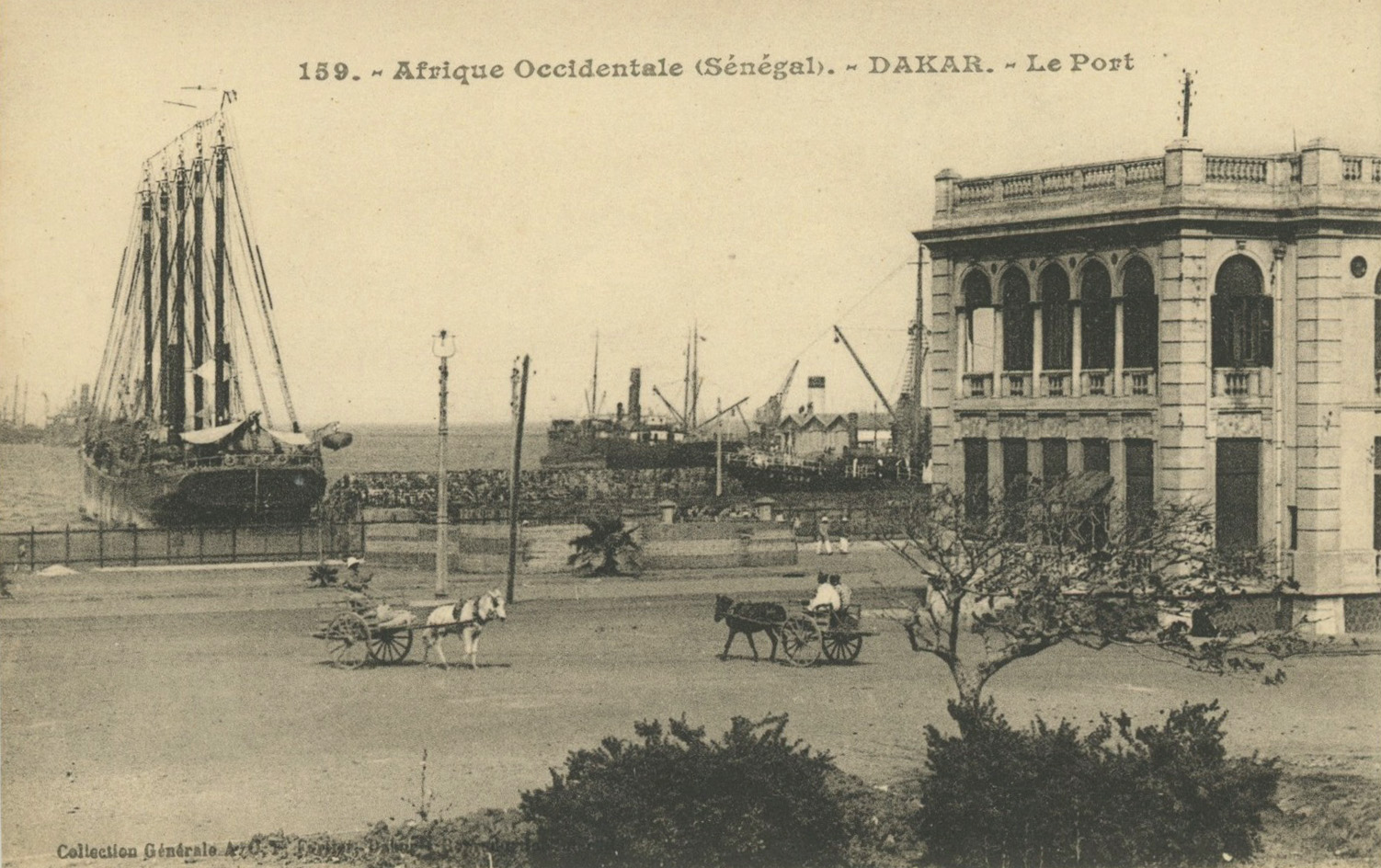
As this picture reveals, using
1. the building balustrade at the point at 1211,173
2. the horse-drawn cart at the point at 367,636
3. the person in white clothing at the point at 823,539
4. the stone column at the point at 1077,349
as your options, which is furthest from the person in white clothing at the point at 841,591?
the person in white clothing at the point at 823,539

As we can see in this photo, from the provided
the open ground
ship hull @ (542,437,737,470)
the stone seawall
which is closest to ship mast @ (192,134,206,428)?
the stone seawall

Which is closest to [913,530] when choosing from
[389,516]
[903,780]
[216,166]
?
[903,780]

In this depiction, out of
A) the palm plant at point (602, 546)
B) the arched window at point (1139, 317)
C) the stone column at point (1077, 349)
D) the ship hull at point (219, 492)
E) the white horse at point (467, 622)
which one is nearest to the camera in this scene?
the white horse at point (467, 622)

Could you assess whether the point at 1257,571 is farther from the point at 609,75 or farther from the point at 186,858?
the point at 186,858

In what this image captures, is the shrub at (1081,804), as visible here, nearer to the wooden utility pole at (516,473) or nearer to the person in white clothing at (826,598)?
the person in white clothing at (826,598)

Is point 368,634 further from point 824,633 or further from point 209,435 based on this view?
point 209,435

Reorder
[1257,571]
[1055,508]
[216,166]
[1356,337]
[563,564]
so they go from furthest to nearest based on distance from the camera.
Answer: [216,166], [563,564], [1356,337], [1055,508], [1257,571]

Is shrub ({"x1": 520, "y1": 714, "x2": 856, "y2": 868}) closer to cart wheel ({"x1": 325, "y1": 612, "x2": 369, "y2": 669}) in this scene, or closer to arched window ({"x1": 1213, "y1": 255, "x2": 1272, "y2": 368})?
cart wheel ({"x1": 325, "y1": 612, "x2": 369, "y2": 669})
